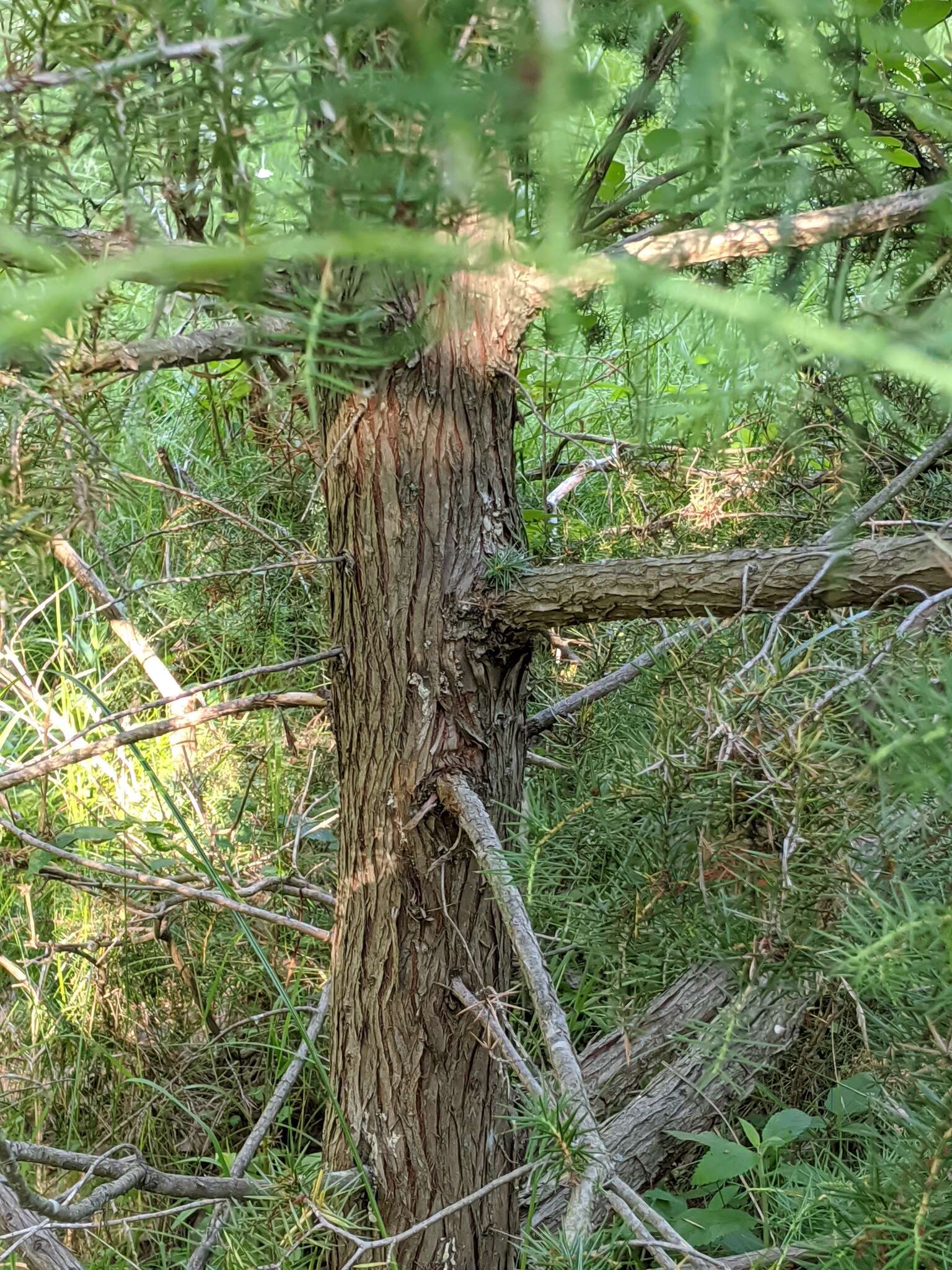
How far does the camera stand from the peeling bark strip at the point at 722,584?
2.09 ft

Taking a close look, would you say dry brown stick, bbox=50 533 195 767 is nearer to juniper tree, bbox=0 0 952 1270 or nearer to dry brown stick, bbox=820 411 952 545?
juniper tree, bbox=0 0 952 1270

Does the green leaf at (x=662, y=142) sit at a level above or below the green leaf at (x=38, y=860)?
above

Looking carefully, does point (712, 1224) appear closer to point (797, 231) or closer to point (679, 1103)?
point (679, 1103)

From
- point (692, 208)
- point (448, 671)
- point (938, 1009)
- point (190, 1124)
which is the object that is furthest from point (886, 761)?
point (190, 1124)

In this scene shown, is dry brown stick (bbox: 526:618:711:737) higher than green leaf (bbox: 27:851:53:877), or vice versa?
dry brown stick (bbox: 526:618:711:737)

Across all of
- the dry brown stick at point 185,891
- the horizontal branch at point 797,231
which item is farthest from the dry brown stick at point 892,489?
the dry brown stick at point 185,891

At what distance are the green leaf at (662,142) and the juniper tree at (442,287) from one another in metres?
0.01

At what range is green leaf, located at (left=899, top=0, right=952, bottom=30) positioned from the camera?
1.91 ft

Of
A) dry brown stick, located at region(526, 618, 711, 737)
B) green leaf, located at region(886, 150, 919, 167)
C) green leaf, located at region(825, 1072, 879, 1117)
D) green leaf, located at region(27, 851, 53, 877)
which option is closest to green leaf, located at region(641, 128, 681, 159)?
green leaf, located at region(886, 150, 919, 167)

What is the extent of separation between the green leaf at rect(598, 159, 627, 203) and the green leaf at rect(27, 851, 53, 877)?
1.07m

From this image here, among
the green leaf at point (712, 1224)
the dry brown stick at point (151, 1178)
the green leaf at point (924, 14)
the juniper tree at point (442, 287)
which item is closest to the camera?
the juniper tree at point (442, 287)

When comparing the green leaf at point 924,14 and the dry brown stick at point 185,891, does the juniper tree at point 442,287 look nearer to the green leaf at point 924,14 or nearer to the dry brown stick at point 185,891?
the green leaf at point 924,14

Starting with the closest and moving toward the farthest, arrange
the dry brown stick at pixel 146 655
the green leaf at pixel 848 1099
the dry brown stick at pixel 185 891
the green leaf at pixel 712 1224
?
the dry brown stick at pixel 185 891
the green leaf at pixel 712 1224
the green leaf at pixel 848 1099
the dry brown stick at pixel 146 655

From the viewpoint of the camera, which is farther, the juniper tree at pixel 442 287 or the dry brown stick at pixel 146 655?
the dry brown stick at pixel 146 655
